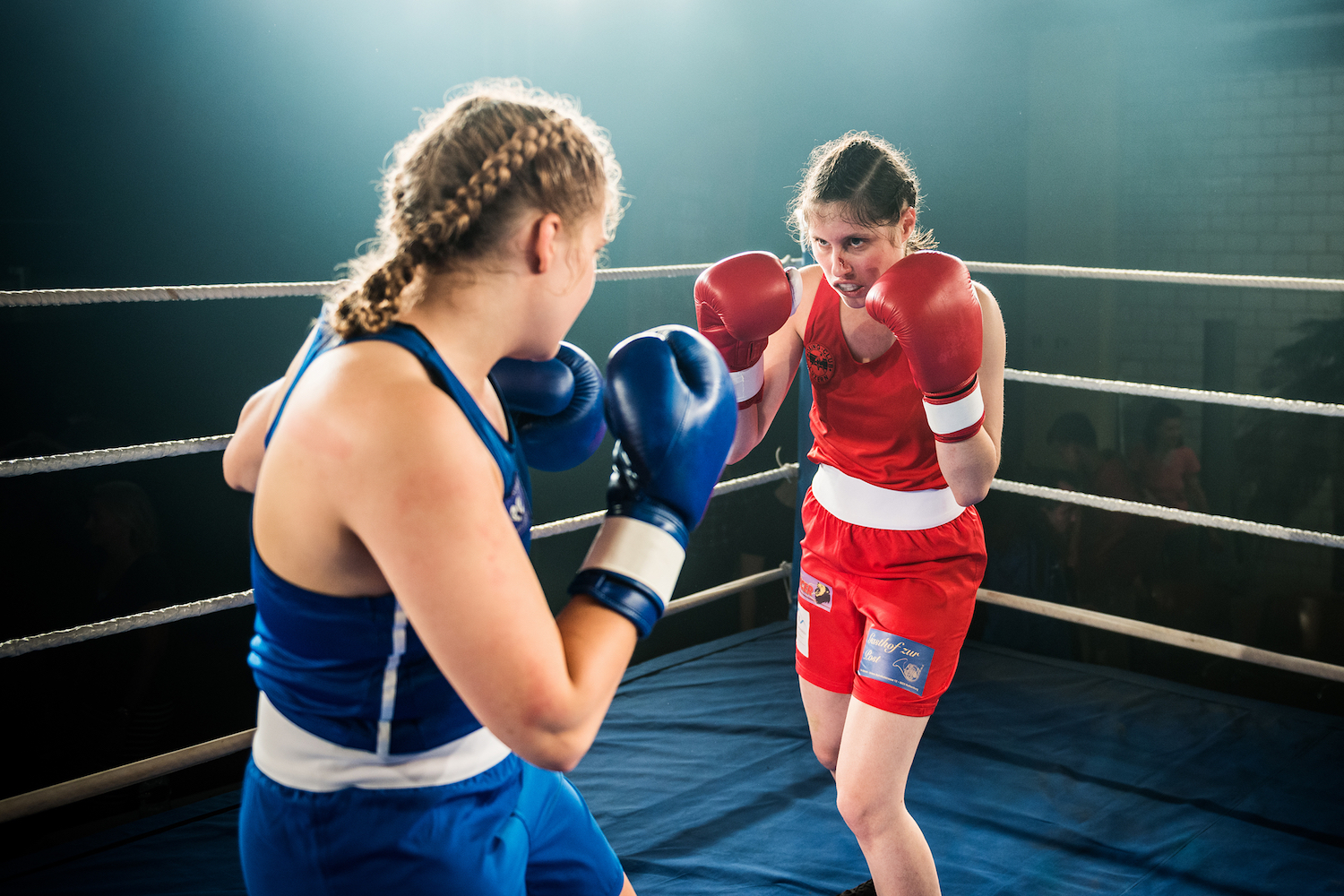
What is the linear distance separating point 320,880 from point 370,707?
0.46 ft

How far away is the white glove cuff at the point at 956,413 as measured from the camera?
139 centimetres

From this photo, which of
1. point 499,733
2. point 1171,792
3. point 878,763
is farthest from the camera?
point 1171,792

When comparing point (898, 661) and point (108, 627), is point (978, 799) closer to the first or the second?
point (898, 661)

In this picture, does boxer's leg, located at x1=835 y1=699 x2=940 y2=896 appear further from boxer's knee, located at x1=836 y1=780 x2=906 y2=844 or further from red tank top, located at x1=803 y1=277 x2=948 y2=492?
red tank top, located at x1=803 y1=277 x2=948 y2=492

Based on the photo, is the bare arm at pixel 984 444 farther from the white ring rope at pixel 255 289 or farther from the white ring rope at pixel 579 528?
the white ring rope at pixel 255 289

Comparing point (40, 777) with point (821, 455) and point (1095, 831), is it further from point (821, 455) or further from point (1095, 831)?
point (1095, 831)

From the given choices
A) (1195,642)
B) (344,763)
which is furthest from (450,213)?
(1195,642)

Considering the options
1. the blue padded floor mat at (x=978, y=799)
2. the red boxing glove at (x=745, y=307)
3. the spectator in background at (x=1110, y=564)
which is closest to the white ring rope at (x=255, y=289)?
the red boxing glove at (x=745, y=307)

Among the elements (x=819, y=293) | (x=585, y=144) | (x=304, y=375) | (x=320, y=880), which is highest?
(x=585, y=144)

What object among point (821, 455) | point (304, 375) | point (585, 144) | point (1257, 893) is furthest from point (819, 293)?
point (1257, 893)

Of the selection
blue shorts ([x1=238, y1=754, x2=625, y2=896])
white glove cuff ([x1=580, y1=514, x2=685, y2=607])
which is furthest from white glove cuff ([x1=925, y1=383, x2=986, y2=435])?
blue shorts ([x1=238, y1=754, x2=625, y2=896])

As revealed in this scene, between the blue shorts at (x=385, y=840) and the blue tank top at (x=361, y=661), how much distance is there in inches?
1.8

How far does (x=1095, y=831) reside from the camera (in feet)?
6.39

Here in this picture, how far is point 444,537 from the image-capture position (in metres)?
0.65
